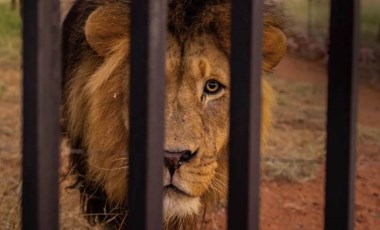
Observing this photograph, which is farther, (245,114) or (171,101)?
(171,101)

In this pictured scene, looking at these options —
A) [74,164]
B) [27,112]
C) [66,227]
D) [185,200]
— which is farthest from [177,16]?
[27,112]

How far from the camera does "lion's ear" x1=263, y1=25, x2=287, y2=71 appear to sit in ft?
10.9

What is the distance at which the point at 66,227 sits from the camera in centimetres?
411

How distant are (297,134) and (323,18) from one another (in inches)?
168

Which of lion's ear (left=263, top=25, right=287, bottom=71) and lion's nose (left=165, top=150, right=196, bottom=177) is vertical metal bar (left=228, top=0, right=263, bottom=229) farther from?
lion's ear (left=263, top=25, right=287, bottom=71)

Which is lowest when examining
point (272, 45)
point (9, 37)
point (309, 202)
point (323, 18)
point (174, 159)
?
point (309, 202)

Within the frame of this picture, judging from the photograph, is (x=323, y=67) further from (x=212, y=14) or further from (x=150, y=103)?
(x=150, y=103)

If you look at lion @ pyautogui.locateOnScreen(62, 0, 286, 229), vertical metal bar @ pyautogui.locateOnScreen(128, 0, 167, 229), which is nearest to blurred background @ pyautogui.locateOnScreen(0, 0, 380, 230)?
lion @ pyautogui.locateOnScreen(62, 0, 286, 229)

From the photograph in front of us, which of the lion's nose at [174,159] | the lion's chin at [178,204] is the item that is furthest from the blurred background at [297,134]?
the lion's nose at [174,159]

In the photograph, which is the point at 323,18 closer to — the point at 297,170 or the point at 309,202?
the point at 297,170

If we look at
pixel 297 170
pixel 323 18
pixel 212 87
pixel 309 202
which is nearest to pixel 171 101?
pixel 212 87

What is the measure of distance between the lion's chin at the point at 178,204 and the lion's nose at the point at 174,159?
0.10 metres

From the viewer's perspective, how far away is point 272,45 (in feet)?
11.0

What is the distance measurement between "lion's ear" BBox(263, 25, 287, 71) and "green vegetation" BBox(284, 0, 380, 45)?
7.01 metres
